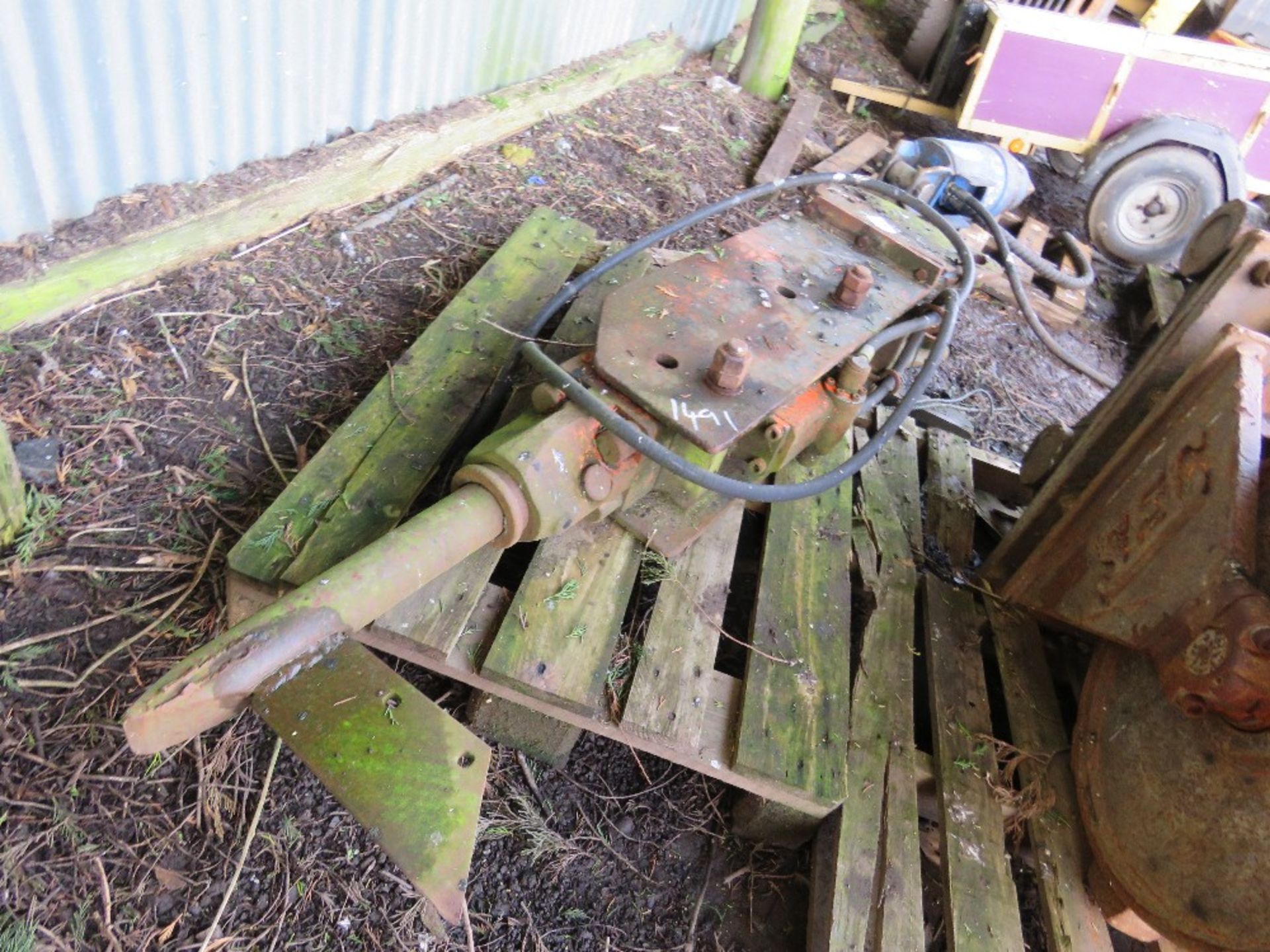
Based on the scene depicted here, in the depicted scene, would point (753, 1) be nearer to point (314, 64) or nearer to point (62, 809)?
point (314, 64)

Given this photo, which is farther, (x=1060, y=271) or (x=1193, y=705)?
(x=1060, y=271)

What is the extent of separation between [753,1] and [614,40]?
230 cm

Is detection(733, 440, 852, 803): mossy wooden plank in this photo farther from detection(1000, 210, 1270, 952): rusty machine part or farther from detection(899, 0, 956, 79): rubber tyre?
detection(899, 0, 956, 79): rubber tyre

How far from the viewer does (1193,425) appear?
1.88m

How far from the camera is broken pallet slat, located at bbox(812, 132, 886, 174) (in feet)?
15.9

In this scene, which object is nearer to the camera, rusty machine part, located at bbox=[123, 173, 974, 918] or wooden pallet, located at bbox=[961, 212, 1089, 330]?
rusty machine part, located at bbox=[123, 173, 974, 918]

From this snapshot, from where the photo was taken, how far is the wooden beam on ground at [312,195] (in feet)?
7.07

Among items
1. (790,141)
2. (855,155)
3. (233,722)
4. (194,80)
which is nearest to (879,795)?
(233,722)

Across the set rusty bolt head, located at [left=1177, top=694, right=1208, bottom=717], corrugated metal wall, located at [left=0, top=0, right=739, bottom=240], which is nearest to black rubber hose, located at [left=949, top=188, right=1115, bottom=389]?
rusty bolt head, located at [left=1177, top=694, right=1208, bottom=717]

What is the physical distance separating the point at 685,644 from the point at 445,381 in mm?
987

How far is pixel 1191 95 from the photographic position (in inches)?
178

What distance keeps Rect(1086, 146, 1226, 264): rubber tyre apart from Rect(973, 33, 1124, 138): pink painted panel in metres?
0.36

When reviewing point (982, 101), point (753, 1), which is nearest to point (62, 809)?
point (982, 101)

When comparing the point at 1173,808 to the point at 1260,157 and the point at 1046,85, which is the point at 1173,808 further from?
the point at 1260,157
